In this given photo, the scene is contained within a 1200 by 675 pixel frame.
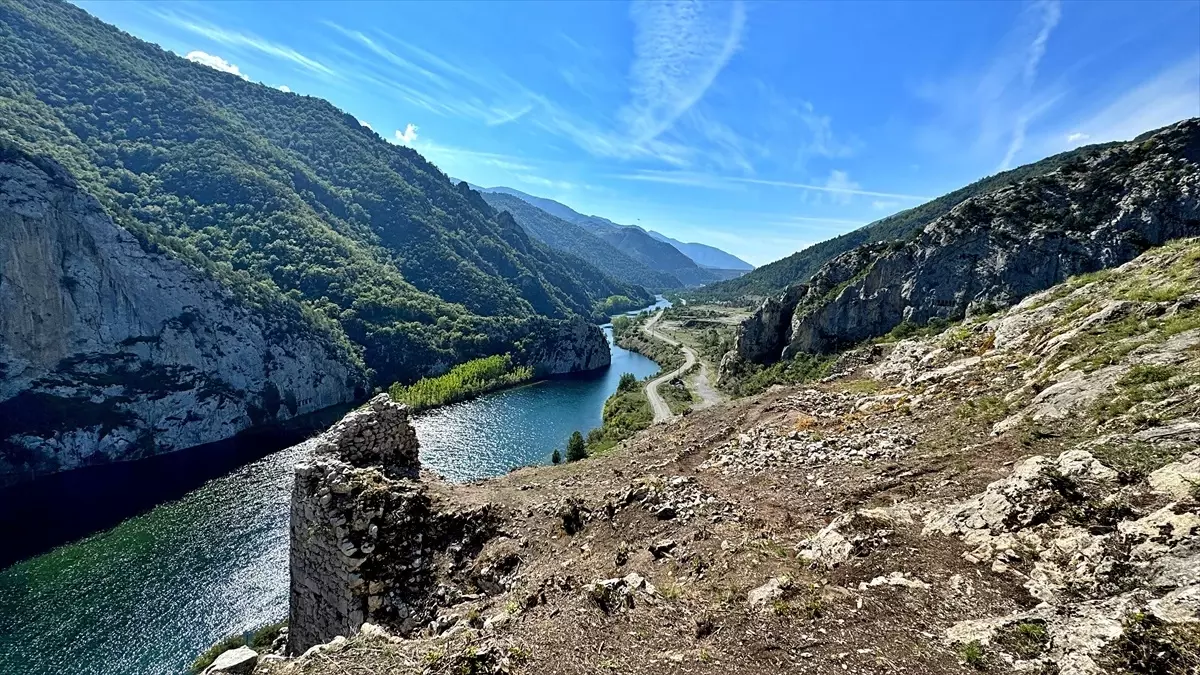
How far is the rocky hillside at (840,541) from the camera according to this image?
22.9 ft

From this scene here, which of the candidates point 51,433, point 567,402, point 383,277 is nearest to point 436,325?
point 383,277

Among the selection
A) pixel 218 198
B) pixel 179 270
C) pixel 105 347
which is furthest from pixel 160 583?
pixel 218 198

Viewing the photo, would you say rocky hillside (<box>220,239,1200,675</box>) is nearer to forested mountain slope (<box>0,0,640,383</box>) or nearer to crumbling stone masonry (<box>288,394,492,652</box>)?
crumbling stone masonry (<box>288,394,492,652</box>)

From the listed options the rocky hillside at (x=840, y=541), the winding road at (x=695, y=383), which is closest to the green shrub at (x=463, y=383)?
the winding road at (x=695, y=383)

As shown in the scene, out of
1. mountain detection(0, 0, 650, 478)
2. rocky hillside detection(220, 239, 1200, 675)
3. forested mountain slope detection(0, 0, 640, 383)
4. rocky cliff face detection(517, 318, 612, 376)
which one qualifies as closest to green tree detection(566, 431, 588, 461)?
rocky hillside detection(220, 239, 1200, 675)

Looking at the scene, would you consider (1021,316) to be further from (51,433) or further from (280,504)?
(51,433)

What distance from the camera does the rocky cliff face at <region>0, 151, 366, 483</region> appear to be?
219ft

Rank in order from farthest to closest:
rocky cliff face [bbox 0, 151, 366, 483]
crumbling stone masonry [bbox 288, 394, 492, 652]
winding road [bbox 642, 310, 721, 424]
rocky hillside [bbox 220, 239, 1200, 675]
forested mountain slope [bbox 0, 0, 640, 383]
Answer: forested mountain slope [bbox 0, 0, 640, 383] → winding road [bbox 642, 310, 721, 424] → rocky cliff face [bbox 0, 151, 366, 483] → crumbling stone masonry [bbox 288, 394, 492, 652] → rocky hillside [bbox 220, 239, 1200, 675]

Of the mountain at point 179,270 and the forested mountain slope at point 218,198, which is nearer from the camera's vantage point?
the mountain at point 179,270

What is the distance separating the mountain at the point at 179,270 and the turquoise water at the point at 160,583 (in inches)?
710

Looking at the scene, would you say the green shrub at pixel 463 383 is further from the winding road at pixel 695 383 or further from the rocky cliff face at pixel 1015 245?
the rocky cliff face at pixel 1015 245

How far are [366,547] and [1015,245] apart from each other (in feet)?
223

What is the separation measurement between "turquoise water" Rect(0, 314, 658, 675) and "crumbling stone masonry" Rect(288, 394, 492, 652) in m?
28.4

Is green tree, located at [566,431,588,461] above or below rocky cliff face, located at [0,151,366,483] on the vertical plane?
below
